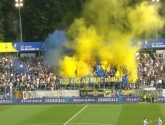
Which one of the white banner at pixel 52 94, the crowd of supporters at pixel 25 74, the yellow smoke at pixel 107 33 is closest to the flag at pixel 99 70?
the yellow smoke at pixel 107 33

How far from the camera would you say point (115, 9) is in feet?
259

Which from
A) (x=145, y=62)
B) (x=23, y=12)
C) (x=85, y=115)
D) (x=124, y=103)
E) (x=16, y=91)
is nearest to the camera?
(x=85, y=115)

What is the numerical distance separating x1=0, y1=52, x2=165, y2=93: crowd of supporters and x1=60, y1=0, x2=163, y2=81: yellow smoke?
2.35 meters

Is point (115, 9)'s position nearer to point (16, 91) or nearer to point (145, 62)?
point (145, 62)

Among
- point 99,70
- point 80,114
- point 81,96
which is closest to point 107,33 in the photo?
point 99,70

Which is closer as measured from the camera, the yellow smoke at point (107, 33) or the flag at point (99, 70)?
the flag at point (99, 70)

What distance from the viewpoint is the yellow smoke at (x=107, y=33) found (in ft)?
239

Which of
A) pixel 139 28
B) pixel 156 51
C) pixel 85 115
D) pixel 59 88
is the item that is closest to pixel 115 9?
pixel 139 28

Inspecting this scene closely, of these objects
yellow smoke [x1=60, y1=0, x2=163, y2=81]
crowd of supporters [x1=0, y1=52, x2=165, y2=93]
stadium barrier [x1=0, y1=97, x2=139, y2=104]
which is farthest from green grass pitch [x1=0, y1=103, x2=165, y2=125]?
yellow smoke [x1=60, y1=0, x2=163, y2=81]

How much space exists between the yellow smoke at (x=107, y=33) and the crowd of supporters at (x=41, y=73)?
2349 mm

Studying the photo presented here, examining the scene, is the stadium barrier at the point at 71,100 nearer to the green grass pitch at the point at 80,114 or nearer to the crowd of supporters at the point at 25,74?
the green grass pitch at the point at 80,114

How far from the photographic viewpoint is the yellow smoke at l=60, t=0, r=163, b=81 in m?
72.9

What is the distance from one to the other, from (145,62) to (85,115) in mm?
26074

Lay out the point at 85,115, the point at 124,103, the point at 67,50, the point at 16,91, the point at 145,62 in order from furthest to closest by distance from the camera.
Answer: the point at 67,50 < the point at 145,62 < the point at 16,91 < the point at 124,103 < the point at 85,115
